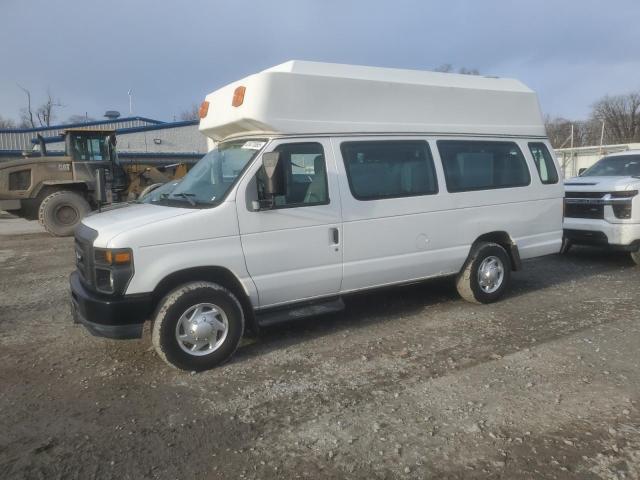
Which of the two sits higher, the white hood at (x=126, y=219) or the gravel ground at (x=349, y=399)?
the white hood at (x=126, y=219)

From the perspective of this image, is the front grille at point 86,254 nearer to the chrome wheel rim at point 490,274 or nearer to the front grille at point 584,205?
the chrome wheel rim at point 490,274

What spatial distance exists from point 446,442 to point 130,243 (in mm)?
2753

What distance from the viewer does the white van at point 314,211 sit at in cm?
420

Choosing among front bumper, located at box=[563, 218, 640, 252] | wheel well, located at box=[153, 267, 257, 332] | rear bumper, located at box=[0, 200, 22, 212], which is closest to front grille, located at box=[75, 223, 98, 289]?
wheel well, located at box=[153, 267, 257, 332]

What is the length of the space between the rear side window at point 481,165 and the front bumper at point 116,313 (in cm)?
351

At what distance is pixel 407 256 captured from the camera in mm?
5457

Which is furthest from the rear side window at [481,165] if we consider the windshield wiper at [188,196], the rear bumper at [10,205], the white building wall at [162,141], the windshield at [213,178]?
the white building wall at [162,141]

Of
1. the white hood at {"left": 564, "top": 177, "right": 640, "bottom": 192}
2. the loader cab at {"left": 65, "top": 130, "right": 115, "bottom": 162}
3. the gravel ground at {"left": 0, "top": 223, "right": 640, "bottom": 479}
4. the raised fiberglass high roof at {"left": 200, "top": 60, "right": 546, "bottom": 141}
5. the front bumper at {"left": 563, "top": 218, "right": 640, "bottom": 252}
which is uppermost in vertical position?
the loader cab at {"left": 65, "top": 130, "right": 115, "bottom": 162}

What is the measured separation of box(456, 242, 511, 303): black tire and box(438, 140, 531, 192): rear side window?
2.49 feet

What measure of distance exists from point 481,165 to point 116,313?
435 cm

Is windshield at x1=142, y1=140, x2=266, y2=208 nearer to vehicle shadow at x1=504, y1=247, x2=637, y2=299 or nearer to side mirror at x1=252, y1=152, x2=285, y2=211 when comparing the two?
side mirror at x1=252, y1=152, x2=285, y2=211

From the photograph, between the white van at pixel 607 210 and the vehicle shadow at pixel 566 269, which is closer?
the vehicle shadow at pixel 566 269

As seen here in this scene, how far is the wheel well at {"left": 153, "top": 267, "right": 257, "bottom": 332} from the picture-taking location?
14.0ft

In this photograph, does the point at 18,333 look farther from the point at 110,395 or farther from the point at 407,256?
the point at 407,256
